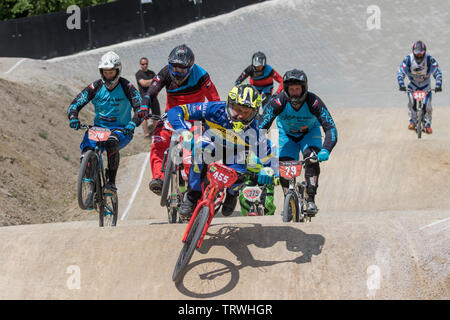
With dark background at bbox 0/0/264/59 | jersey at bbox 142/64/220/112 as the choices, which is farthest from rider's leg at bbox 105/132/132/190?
dark background at bbox 0/0/264/59

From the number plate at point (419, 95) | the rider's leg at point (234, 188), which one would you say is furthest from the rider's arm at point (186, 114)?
the number plate at point (419, 95)

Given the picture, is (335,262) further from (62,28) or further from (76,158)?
(62,28)

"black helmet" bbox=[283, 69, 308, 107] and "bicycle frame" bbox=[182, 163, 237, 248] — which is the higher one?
"black helmet" bbox=[283, 69, 308, 107]

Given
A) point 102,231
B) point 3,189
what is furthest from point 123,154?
point 102,231

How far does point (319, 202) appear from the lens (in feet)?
46.2

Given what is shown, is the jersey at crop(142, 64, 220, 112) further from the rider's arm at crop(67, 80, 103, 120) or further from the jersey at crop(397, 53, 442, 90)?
the jersey at crop(397, 53, 442, 90)

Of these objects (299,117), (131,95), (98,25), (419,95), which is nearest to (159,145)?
(131,95)

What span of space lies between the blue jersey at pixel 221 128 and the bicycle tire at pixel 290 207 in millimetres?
1307

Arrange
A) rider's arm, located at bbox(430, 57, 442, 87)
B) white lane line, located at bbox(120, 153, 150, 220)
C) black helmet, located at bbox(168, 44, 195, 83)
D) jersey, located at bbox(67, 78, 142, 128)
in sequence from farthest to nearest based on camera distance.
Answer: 1. rider's arm, located at bbox(430, 57, 442, 87)
2. white lane line, located at bbox(120, 153, 150, 220)
3. jersey, located at bbox(67, 78, 142, 128)
4. black helmet, located at bbox(168, 44, 195, 83)

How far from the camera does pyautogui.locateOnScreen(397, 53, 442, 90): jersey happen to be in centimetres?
1711

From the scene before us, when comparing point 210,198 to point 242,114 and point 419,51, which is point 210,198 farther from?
point 419,51

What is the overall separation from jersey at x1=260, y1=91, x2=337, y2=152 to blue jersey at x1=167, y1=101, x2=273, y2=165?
49.7 inches

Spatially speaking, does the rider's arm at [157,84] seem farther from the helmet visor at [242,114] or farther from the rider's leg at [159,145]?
the helmet visor at [242,114]
